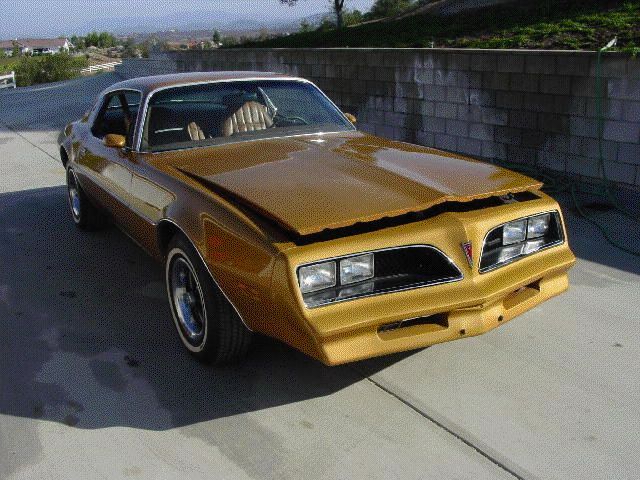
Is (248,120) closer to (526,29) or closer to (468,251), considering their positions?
(468,251)

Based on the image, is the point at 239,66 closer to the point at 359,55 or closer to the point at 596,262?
the point at 359,55

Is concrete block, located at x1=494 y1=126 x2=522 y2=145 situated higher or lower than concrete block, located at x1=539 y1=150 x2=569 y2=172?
higher

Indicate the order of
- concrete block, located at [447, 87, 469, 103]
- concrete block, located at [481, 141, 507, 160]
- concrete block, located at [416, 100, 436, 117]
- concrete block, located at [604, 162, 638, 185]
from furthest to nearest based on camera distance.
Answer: concrete block, located at [416, 100, 436, 117]
concrete block, located at [447, 87, 469, 103]
concrete block, located at [481, 141, 507, 160]
concrete block, located at [604, 162, 638, 185]

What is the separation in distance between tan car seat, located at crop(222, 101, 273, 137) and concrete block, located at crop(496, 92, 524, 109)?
3307mm

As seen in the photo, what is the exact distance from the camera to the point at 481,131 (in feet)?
23.8

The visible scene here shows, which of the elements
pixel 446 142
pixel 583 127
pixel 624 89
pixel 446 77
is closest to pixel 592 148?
pixel 583 127

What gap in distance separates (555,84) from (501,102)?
2.23 ft

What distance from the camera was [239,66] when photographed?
13.0 metres

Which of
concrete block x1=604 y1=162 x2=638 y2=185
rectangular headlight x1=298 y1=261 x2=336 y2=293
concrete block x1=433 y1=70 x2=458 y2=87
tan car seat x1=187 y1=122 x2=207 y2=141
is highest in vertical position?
concrete block x1=433 y1=70 x2=458 y2=87

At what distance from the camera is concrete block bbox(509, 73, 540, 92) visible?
656 cm

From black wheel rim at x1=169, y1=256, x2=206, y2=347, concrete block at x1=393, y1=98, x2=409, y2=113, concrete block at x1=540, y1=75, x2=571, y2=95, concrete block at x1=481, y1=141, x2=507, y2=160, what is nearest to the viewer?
black wheel rim at x1=169, y1=256, x2=206, y2=347

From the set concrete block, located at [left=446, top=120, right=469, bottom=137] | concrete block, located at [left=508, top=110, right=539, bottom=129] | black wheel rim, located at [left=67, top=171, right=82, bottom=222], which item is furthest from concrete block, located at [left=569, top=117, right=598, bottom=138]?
black wheel rim, located at [left=67, top=171, right=82, bottom=222]

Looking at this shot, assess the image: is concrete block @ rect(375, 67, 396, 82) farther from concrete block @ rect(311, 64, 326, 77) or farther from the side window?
the side window

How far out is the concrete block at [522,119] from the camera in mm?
6680
